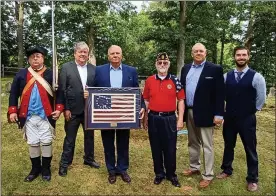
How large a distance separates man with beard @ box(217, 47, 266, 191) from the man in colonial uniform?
258 centimetres

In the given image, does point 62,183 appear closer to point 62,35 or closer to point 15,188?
point 15,188

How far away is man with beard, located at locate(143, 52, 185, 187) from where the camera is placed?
4797 mm

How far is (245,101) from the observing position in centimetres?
493

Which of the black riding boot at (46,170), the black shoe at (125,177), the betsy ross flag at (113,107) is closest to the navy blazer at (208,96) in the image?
the betsy ross flag at (113,107)

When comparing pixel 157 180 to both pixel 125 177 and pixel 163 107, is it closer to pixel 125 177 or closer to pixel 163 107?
pixel 125 177

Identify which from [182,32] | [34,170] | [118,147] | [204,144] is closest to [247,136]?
[204,144]

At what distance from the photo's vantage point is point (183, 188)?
5.12 metres

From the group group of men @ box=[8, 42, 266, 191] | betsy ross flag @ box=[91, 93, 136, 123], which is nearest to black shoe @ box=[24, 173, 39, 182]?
group of men @ box=[8, 42, 266, 191]

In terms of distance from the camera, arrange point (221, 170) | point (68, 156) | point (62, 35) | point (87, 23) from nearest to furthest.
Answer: point (68, 156) → point (221, 170) → point (87, 23) → point (62, 35)

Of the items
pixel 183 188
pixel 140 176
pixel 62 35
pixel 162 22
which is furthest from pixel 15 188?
pixel 62 35

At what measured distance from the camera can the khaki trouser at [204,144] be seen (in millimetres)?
5117

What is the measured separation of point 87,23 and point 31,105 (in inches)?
688

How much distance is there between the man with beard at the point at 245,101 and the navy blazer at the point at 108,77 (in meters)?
1.34

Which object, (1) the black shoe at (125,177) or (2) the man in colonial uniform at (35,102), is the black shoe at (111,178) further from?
(2) the man in colonial uniform at (35,102)
